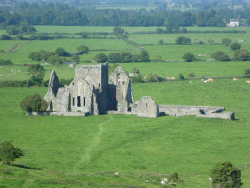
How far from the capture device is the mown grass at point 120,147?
51.5 meters

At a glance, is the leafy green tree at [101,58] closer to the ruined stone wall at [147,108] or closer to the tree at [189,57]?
the tree at [189,57]

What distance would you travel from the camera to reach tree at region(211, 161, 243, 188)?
49.3m

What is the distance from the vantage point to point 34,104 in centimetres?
7675

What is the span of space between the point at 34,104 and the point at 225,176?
31.7 metres

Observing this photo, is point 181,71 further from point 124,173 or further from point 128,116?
point 124,173

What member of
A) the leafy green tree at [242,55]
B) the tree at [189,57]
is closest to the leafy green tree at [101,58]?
the tree at [189,57]

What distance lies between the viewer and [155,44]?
162 metres

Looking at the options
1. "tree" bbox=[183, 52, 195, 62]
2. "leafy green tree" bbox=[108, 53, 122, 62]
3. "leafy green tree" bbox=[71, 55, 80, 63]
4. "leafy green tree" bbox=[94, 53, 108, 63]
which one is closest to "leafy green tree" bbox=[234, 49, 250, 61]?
"tree" bbox=[183, 52, 195, 62]

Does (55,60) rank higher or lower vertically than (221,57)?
lower

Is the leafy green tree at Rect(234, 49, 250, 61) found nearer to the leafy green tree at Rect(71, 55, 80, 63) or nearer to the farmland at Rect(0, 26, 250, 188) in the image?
the leafy green tree at Rect(71, 55, 80, 63)

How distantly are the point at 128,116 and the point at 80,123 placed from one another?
607cm

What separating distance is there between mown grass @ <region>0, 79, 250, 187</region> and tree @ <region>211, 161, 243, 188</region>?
170 centimetres

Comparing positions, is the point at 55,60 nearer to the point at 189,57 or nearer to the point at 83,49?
the point at 83,49

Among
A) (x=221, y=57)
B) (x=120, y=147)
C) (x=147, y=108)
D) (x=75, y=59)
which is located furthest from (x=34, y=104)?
(x=221, y=57)
